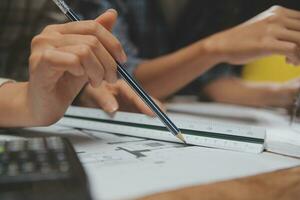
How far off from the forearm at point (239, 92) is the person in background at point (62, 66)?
56 cm

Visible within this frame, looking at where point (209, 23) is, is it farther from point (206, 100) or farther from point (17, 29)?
point (17, 29)

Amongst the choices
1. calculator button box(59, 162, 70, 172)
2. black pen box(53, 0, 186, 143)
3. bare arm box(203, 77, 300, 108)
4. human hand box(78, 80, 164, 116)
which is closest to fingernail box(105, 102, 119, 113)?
human hand box(78, 80, 164, 116)

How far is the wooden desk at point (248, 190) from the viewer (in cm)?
30

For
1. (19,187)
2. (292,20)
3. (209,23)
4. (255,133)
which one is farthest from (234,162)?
(209,23)

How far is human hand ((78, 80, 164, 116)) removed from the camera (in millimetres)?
553

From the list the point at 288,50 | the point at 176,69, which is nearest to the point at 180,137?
the point at 288,50

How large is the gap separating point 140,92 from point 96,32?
8 centimetres

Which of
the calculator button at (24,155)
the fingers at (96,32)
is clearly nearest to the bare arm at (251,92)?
the fingers at (96,32)

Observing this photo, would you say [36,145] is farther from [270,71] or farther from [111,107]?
[270,71]

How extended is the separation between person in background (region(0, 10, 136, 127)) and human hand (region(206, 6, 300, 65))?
0.97 feet

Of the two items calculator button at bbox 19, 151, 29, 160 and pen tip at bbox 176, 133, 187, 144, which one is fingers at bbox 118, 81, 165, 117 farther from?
calculator button at bbox 19, 151, 29, 160

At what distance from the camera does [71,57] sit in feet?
1.32

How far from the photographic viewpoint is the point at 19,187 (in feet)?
0.95

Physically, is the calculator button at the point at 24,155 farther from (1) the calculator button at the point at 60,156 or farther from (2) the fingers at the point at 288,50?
(2) the fingers at the point at 288,50
